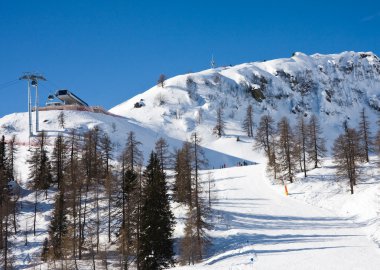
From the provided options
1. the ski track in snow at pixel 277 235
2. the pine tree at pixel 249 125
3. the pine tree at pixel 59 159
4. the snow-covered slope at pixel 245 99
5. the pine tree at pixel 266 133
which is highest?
the snow-covered slope at pixel 245 99

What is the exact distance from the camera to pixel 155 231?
39.5m

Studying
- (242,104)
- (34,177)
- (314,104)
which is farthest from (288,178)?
(314,104)

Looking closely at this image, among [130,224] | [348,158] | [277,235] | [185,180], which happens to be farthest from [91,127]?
[277,235]

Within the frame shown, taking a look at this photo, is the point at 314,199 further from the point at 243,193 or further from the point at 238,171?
the point at 238,171

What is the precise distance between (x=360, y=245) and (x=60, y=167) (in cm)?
4607

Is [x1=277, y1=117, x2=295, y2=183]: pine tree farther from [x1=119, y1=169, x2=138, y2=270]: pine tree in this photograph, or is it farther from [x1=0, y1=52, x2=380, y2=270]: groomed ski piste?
[x1=119, y1=169, x2=138, y2=270]: pine tree

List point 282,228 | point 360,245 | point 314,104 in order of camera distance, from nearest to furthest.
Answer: point 360,245, point 282,228, point 314,104

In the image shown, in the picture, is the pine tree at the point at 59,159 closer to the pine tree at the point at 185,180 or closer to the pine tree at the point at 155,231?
the pine tree at the point at 185,180

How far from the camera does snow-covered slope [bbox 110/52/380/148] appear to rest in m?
142

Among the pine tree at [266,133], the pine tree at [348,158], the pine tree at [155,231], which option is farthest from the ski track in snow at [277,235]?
the pine tree at [266,133]

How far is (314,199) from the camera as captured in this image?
56.9m

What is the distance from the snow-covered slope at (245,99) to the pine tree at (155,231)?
85888 millimetres

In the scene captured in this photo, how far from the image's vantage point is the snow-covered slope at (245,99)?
466 feet

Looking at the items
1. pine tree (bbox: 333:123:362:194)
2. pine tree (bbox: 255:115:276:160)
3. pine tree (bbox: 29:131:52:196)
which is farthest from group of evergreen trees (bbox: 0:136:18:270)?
pine tree (bbox: 255:115:276:160)
